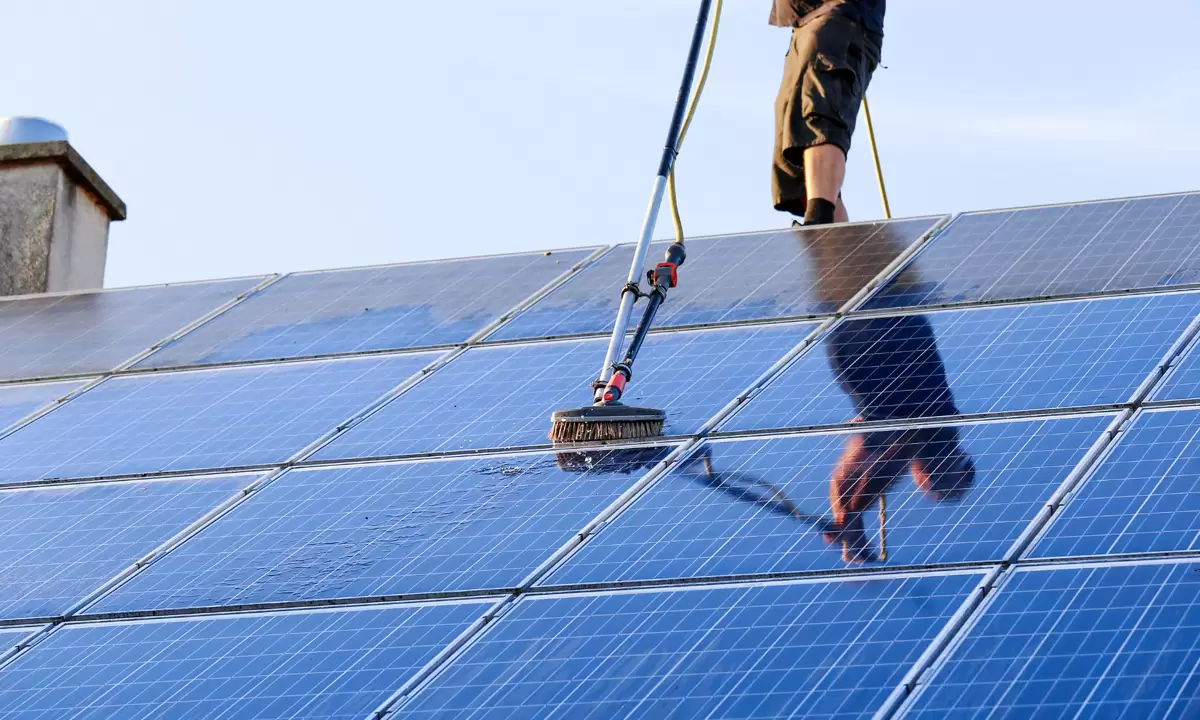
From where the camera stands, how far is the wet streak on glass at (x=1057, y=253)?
9.74 m

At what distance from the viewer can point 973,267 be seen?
1030 centimetres

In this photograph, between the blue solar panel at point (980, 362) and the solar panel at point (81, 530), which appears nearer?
the solar panel at point (81, 530)

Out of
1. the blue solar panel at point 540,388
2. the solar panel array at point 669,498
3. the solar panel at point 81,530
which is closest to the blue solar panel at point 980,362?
the solar panel array at point 669,498

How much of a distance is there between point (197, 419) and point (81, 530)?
1454 millimetres

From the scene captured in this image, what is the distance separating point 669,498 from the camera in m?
7.71

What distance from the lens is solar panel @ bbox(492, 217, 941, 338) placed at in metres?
10.3

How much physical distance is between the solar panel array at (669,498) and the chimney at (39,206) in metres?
4.44

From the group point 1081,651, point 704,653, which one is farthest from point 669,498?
point 1081,651

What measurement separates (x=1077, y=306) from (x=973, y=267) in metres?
1.00

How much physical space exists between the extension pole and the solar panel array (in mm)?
285

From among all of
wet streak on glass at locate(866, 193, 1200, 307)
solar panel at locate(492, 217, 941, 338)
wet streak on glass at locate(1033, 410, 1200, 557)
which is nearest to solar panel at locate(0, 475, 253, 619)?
solar panel at locate(492, 217, 941, 338)

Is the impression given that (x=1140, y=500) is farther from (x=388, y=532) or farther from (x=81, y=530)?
(x=81, y=530)

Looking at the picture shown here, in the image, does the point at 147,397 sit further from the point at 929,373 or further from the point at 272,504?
the point at 929,373

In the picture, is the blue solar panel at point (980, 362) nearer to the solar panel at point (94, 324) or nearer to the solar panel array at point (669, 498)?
the solar panel array at point (669, 498)
